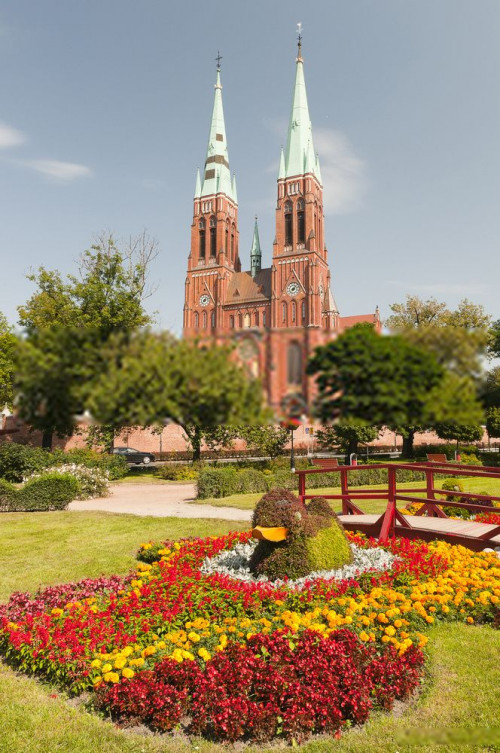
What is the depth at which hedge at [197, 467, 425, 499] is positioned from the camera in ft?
78.5

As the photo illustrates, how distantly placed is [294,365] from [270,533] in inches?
307

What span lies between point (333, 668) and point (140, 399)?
6.02m

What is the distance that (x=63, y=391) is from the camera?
141 cm

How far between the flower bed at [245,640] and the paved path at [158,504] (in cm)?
860

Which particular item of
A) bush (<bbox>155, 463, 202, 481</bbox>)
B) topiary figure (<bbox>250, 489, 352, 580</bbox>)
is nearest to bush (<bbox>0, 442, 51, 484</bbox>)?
bush (<bbox>155, 463, 202, 481</bbox>)

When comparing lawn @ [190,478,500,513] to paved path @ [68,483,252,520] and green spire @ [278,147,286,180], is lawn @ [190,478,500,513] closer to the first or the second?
paved path @ [68,483,252,520]

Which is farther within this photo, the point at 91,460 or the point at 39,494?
the point at 91,460

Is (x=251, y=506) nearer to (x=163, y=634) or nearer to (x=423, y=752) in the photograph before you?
(x=163, y=634)

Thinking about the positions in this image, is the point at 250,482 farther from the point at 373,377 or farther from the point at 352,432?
the point at 373,377

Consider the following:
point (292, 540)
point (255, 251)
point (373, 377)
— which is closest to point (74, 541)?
point (292, 540)

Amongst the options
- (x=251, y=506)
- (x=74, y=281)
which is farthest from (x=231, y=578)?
(x=251, y=506)

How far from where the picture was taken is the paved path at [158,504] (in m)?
19.1

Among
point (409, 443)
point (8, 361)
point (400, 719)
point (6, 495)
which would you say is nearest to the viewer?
point (8, 361)

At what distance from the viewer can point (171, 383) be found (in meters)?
1.42
